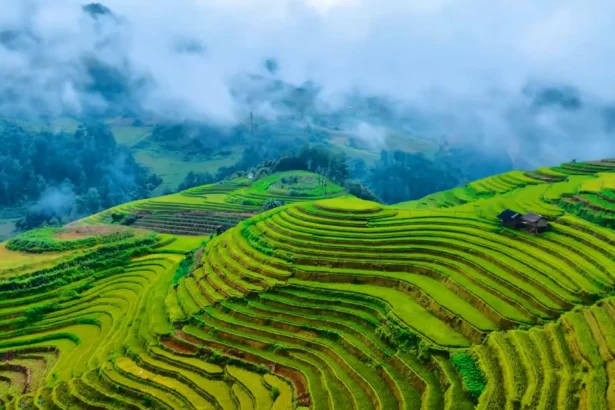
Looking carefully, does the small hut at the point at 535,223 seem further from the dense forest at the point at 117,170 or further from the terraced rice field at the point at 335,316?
the dense forest at the point at 117,170

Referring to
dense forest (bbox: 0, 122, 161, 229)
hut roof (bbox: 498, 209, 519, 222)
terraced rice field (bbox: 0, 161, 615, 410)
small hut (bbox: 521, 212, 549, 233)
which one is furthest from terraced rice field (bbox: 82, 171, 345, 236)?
small hut (bbox: 521, 212, 549, 233)

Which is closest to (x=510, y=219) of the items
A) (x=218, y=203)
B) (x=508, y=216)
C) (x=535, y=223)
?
(x=508, y=216)

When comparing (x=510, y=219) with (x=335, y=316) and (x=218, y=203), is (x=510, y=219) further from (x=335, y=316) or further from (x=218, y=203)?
(x=218, y=203)

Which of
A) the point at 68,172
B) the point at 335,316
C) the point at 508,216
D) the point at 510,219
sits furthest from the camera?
the point at 68,172

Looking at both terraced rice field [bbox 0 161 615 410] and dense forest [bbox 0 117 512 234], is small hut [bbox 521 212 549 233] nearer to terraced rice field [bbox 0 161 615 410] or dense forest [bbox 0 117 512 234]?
terraced rice field [bbox 0 161 615 410]

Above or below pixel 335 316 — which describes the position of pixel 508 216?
above

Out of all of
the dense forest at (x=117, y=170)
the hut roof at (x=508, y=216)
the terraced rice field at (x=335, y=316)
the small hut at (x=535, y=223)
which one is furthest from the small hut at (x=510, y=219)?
the dense forest at (x=117, y=170)
